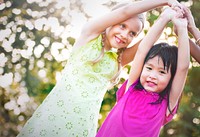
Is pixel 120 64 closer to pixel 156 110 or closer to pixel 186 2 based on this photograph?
pixel 156 110

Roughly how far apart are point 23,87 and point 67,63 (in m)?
0.23

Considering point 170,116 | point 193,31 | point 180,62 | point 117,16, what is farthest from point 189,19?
point 170,116

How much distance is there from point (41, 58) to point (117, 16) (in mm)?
399

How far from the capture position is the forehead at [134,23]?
1.77 metres

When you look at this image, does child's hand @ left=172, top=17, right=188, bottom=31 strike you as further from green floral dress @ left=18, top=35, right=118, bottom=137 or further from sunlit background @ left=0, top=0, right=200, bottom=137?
green floral dress @ left=18, top=35, right=118, bottom=137

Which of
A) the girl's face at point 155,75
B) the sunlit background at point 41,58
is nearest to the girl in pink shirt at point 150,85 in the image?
the girl's face at point 155,75

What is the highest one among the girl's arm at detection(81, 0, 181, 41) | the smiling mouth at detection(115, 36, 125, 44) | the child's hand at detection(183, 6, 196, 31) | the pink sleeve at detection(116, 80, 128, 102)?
the girl's arm at detection(81, 0, 181, 41)

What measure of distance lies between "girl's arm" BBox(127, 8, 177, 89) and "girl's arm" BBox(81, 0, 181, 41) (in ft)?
0.18

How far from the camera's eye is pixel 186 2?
6.16 ft

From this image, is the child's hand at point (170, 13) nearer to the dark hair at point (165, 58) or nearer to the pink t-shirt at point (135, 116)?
the dark hair at point (165, 58)

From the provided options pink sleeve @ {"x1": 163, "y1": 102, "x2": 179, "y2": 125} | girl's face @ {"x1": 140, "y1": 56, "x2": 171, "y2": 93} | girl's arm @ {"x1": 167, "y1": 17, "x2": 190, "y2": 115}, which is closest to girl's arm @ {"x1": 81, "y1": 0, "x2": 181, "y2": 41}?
girl's arm @ {"x1": 167, "y1": 17, "x2": 190, "y2": 115}

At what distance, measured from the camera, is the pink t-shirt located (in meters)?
1.73

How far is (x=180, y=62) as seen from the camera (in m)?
1.74

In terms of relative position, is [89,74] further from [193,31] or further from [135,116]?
[193,31]
